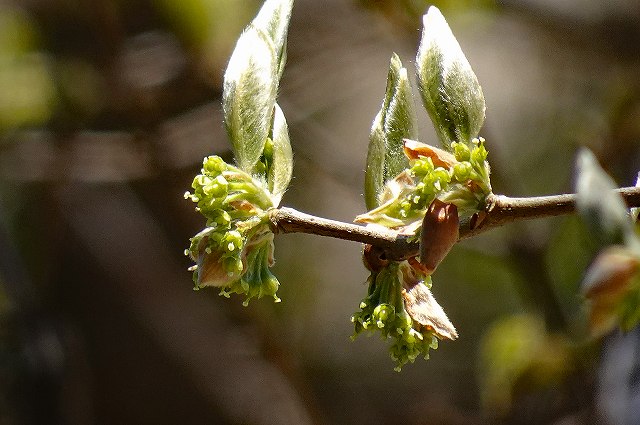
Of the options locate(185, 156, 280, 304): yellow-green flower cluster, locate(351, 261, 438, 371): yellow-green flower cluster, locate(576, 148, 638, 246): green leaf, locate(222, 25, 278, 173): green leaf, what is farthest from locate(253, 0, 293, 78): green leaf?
locate(576, 148, 638, 246): green leaf

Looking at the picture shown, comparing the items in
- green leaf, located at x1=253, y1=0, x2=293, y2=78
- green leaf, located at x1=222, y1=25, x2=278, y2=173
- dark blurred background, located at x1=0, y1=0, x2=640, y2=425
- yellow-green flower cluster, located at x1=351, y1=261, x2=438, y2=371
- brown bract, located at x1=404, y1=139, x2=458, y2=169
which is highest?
green leaf, located at x1=253, y1=0, x2=293, y2=78

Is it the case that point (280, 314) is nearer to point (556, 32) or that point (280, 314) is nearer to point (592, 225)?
point (556, 32)

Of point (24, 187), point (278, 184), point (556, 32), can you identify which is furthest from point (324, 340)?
point (278, 184)

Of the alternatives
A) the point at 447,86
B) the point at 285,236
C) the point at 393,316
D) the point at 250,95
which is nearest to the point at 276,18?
the point at 250,95

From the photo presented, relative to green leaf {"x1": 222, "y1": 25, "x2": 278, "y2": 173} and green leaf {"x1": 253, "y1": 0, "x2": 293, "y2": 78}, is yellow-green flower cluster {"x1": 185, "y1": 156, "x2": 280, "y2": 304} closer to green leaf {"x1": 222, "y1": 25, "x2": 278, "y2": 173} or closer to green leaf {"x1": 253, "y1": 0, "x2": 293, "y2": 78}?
green leaf {"x1": 222, "y1": 25, "x2": 278, "y2": 173}

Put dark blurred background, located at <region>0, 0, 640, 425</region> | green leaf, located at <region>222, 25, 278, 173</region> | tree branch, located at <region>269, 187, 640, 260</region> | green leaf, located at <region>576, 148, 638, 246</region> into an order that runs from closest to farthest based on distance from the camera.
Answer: green leaf, located at <region>576, 148, 638, 246</region> < tree branch, located at <region>269, 187, 640, 260</region> < green leaf, located at <region>222, 25, 278, 173</region> < dark blurred background, located at <region>0, 0, 640, 425</region>

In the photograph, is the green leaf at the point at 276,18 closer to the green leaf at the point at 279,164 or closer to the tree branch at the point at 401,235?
the green leaf at the point at 279,164

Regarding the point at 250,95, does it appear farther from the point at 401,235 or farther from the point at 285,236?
the point at 285,236
